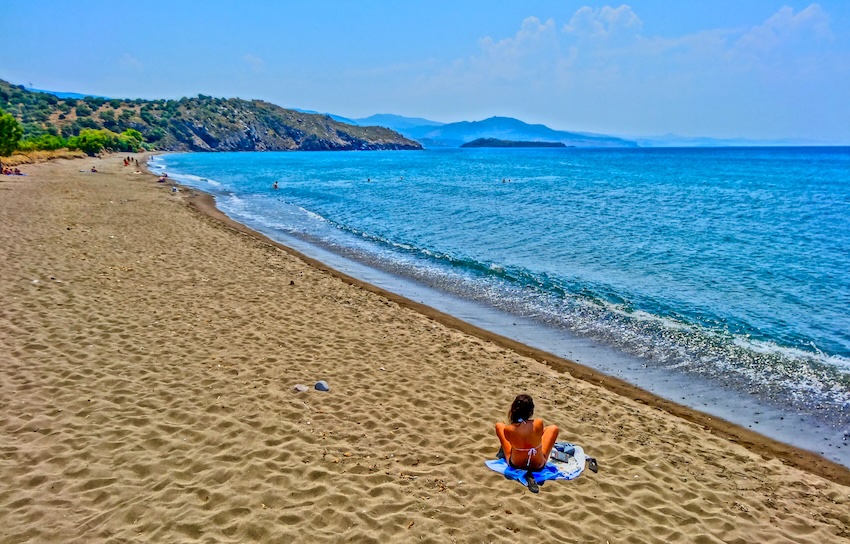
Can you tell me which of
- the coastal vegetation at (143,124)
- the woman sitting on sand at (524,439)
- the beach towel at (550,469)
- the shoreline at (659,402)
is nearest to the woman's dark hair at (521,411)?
the woman sitting on sand at (524,439)

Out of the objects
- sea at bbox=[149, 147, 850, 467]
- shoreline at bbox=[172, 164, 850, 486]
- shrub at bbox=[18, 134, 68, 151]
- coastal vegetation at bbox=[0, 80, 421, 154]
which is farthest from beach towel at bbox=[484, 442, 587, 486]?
shrub at bbox=[18, 134, 68, 151]

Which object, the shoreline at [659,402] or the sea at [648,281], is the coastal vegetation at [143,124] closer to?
the sea at [648,281]

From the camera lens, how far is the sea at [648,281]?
976 centimetres

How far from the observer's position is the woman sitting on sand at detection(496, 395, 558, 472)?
595cm

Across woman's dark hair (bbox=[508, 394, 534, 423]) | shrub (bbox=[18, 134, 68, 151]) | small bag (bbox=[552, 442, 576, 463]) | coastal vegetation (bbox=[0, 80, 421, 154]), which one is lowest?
small bag (bbox=[552, 442, 576, 463])

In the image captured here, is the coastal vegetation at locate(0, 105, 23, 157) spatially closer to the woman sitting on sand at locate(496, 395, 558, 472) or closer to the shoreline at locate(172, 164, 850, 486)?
the shoreline at locate(172, 164, 850, 486)

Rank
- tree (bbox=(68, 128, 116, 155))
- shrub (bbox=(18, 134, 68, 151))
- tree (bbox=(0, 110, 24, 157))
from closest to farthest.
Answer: tree (bbox=(0, 110, 24, 157)) < shrub (bbox=(18, 134, 68, 151)) < tree (bbox=(68, 128, 116, 155))

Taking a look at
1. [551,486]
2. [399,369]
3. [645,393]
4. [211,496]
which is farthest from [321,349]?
[645,393]

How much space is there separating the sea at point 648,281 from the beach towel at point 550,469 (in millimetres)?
3983

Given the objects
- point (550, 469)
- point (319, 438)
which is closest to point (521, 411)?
point (550, 469)

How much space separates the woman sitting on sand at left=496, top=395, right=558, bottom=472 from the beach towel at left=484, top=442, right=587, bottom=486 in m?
0.07

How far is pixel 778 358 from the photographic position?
35.8 ft

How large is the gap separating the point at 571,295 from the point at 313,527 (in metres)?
11.9

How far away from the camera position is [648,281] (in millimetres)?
16875
